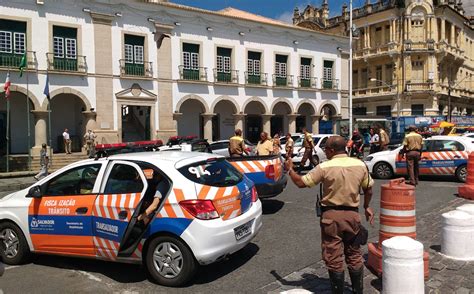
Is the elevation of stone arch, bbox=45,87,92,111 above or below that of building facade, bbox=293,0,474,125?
below

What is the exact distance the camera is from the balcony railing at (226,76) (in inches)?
1204

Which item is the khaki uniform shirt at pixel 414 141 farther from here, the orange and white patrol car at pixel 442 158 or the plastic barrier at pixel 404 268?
the plastic barrier at pixel 404 268

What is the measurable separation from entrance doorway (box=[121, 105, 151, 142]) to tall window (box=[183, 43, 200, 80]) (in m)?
3.85

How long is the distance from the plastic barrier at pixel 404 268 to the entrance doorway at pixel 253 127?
31.1 meters

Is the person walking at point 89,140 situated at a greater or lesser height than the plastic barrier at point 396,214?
greater

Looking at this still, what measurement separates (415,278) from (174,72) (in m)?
25.8

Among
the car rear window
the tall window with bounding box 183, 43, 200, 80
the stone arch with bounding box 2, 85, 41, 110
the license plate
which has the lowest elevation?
the license plate

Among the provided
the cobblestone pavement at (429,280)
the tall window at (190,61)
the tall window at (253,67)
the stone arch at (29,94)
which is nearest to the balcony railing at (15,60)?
the stone arch at (29,94)

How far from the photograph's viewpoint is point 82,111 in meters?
26.4

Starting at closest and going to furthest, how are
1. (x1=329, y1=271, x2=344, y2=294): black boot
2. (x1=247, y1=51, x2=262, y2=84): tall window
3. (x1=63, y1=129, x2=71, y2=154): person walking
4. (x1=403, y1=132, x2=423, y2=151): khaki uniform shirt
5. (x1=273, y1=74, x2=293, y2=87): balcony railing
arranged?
(x1=329, y1=271, x2=344, y2=294): black boot, (x1=403, y1=132, x2=423, y2=151): khaki uniform shirt, (x1=63, y1=129, x2=71, y2=154): person walking, (x1=247, y1=51, x2=262, y2=84): tall window, (x1=273, y1=74, x2=293, y2=87): balcony railing

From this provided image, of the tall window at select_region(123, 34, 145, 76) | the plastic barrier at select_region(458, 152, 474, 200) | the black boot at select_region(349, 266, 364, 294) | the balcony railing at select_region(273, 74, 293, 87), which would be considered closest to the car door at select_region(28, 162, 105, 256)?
the black boot at select_region(349, 266, 364, 294)

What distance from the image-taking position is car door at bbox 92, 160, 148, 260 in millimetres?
5262

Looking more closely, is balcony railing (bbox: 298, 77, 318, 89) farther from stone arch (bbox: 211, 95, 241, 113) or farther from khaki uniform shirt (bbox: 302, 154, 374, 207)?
khaki uniform shirt (bbox: 302, 154, 374, 207)

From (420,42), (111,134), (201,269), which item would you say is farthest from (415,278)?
(420,42)
